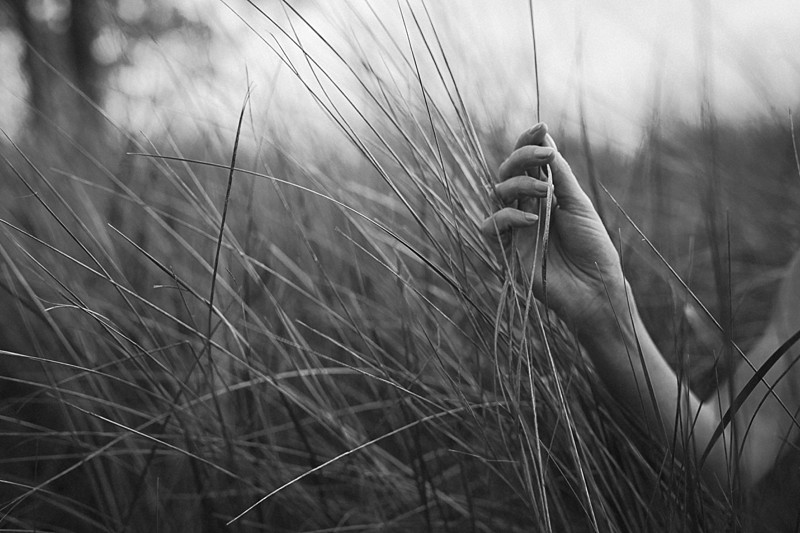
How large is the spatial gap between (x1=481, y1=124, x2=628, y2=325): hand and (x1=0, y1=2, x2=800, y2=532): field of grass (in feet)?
0.10

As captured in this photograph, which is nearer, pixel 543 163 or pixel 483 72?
pixel 543 163

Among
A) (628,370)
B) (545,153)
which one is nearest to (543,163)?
(545,153)

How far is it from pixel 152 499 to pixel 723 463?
698 millimetres

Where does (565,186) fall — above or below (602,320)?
above

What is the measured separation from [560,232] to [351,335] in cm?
46

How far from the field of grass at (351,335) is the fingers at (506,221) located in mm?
37

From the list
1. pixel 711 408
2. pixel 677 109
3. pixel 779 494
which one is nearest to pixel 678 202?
pixel 677 109

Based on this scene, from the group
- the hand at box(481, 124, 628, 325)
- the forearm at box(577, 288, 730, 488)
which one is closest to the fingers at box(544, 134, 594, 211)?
the hand at box(481, 124, 628, 325)

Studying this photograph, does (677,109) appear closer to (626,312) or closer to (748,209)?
(748,209)

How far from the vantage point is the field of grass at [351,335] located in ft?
2.10

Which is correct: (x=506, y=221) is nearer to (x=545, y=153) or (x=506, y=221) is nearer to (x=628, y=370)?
(x=545, y=153)

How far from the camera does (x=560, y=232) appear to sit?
0.74 metres

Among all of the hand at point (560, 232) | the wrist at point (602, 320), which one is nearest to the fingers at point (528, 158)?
the hand at point (560, 232)

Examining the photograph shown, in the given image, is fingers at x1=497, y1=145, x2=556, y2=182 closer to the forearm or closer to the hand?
the hand
